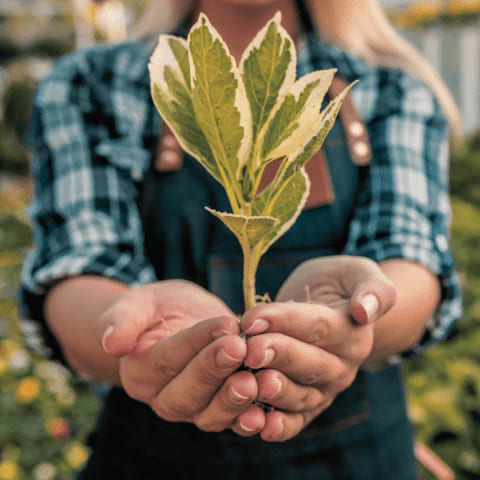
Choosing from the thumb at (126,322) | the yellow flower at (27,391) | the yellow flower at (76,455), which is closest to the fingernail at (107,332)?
the thumb at (126,322)

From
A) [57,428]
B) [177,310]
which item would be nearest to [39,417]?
[57,428]

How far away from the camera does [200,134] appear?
638 millimetres

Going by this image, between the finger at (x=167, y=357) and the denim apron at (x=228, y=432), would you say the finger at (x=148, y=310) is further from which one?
the denim apron at (x=228, y=432)

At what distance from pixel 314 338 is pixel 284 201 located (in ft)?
0.59

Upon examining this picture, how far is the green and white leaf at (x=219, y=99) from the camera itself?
558 mm

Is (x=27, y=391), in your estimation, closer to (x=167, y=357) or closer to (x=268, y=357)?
(x=167, y=357)

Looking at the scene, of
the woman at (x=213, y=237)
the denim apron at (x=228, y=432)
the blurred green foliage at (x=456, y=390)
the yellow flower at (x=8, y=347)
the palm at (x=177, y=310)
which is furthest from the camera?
the yellow flower at (x=8, y=347)

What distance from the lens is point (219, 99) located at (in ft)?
1.93

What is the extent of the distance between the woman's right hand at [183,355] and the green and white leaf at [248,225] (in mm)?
100

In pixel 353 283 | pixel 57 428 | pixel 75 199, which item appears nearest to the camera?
pixel 353 283

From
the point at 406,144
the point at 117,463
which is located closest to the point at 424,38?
the point at 406,144

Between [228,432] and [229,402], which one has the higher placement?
[229,402]

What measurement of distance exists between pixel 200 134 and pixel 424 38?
7.46m

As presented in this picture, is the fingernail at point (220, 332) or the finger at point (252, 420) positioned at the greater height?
the fingernail at point (220, 332)
